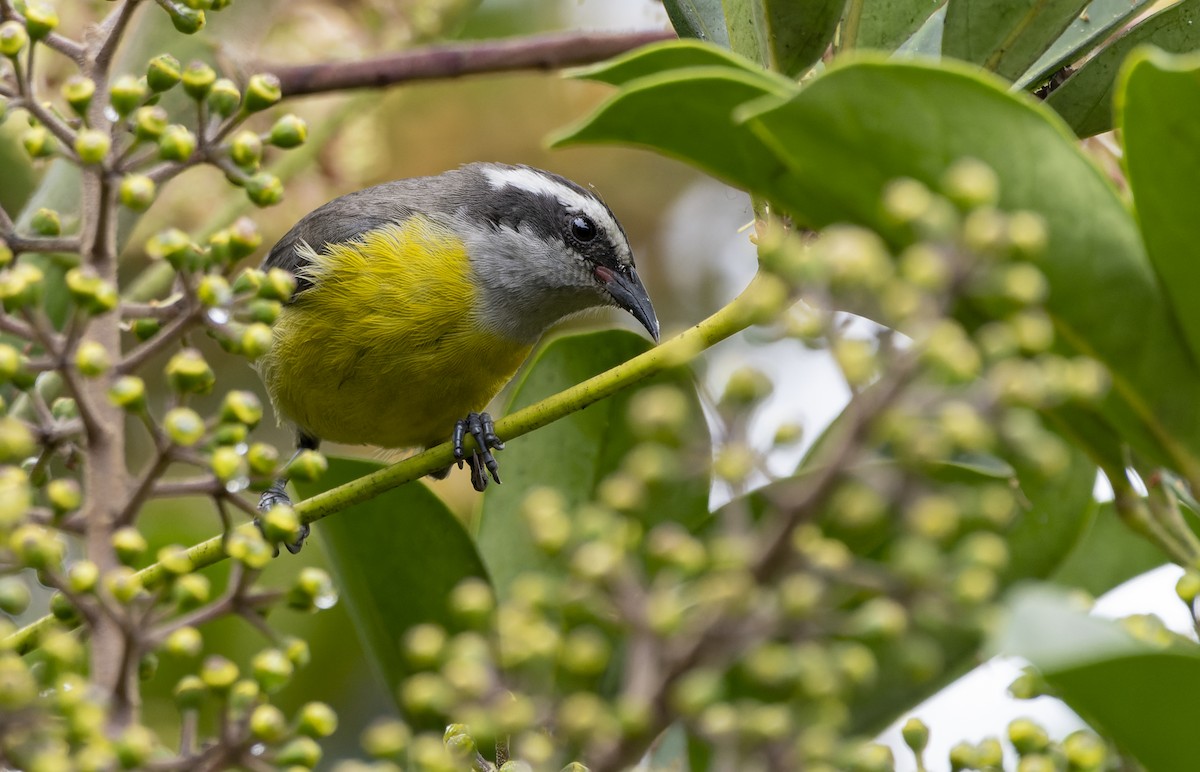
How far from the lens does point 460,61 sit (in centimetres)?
265

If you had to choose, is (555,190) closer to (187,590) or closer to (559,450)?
(559,450)

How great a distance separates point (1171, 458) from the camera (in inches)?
56.6

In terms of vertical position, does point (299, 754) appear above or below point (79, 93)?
below

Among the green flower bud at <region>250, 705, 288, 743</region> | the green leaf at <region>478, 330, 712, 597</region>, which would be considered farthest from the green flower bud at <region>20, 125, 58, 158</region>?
the green leaf at <region>478, 330, 712, 597</region>

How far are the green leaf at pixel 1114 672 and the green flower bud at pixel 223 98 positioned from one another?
3.08 ft

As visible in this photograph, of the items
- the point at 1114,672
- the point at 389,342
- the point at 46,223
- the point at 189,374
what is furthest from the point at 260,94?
the point at 389,342

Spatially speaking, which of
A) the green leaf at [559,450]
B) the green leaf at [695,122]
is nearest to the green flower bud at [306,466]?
the green leaf at [695,122]

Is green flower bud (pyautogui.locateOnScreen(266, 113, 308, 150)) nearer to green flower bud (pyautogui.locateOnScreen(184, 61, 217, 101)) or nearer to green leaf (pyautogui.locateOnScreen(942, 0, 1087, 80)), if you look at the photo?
green flower bud (pyautogui.locateOnScreen(184, 61, 217, 101))

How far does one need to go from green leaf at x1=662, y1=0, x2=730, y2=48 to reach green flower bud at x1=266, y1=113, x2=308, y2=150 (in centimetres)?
68

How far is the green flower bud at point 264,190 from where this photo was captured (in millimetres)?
1338

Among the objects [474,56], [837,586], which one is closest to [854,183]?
[837,586]

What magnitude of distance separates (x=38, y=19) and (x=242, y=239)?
0.34 meters

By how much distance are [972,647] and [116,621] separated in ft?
3.60

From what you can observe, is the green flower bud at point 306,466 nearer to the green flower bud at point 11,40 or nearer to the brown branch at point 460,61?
the green flower bud at point 11,40
